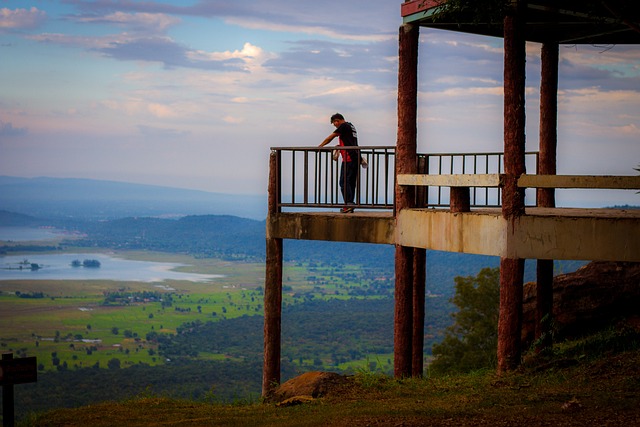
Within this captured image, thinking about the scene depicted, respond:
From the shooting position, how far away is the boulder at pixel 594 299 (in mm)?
19078

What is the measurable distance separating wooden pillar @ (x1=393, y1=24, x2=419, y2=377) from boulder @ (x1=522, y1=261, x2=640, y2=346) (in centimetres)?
437

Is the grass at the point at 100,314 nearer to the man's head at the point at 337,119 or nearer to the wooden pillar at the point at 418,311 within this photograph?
the wooden pillar at the point at 418,311

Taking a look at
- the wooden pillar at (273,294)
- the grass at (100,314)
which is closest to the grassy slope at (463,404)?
the wooden pillar at (273,294)

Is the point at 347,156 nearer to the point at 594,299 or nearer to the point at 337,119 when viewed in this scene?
the point at 337,119

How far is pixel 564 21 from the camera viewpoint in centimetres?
1630

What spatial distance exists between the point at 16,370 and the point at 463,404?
5.85 m

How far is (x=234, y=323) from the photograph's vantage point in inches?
5832

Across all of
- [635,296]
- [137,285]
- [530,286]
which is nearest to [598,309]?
[635,296]

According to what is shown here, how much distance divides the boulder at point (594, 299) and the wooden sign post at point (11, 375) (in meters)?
10.7

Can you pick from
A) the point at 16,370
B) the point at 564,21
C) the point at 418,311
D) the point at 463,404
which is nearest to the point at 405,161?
the point at 418,311

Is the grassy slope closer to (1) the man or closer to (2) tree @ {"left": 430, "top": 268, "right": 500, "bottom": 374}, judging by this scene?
(1) the man

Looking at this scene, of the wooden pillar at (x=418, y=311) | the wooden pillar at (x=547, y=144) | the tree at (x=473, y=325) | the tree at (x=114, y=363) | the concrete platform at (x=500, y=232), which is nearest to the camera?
the concrete platform at (x=500, y=232)

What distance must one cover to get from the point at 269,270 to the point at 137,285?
18266 centimetres

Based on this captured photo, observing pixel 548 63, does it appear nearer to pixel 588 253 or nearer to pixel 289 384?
pixel 588 253
